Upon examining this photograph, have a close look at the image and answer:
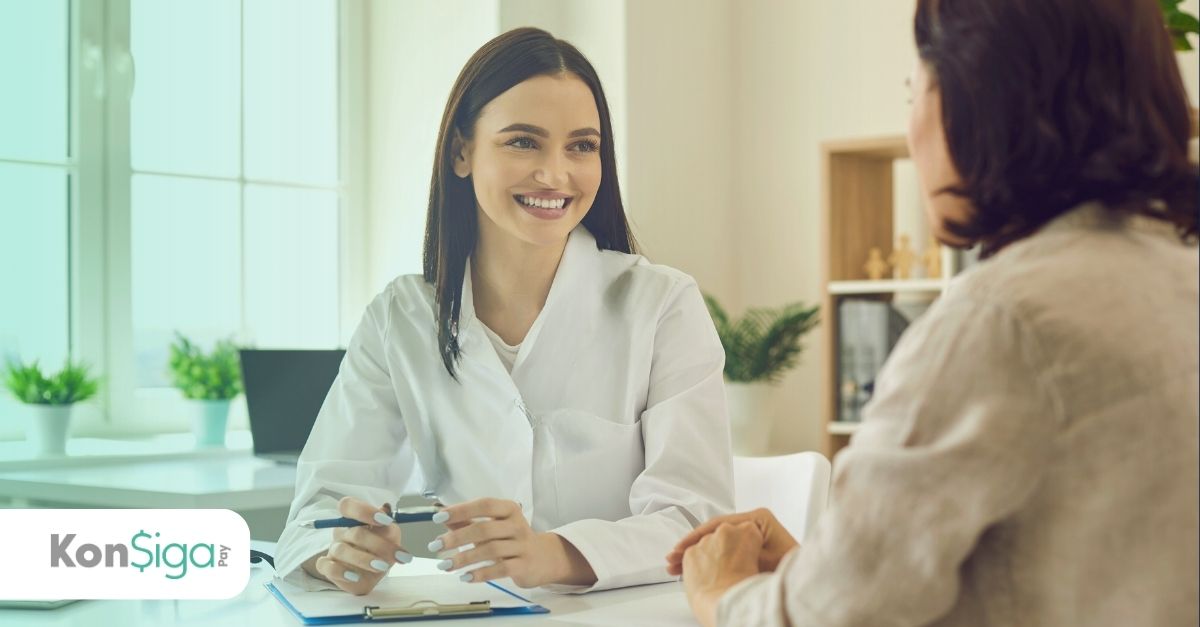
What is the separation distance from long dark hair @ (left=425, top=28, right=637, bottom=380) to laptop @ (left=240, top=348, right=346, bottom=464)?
693 millimetres

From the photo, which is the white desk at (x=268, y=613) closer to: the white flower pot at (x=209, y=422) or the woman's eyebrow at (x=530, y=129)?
the woman's eyebrow at (x=530, y=129)

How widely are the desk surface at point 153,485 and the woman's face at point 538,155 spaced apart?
1.56 feet

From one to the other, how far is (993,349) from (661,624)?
1.44ft

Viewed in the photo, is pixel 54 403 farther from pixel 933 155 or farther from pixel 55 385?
pixel 933 155

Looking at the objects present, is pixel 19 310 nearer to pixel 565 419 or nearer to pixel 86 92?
pixel 86 92

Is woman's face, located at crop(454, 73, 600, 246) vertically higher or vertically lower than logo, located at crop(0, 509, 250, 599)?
higher

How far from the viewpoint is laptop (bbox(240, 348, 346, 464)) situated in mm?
1929

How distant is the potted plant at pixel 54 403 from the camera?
1423 millimetres

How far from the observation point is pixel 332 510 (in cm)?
112

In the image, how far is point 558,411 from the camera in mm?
1184

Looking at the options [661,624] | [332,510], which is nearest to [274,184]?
[332,510]

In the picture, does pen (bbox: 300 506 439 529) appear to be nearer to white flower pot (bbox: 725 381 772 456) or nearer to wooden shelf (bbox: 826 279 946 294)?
white flower pot (bbox: 725 381 772 456)

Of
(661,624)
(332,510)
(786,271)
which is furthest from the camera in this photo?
(786,271)

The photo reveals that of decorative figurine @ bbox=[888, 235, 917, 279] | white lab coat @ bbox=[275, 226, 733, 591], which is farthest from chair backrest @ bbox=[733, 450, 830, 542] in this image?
decorative figurine @ bbox=[888, 235, 917, 279]
